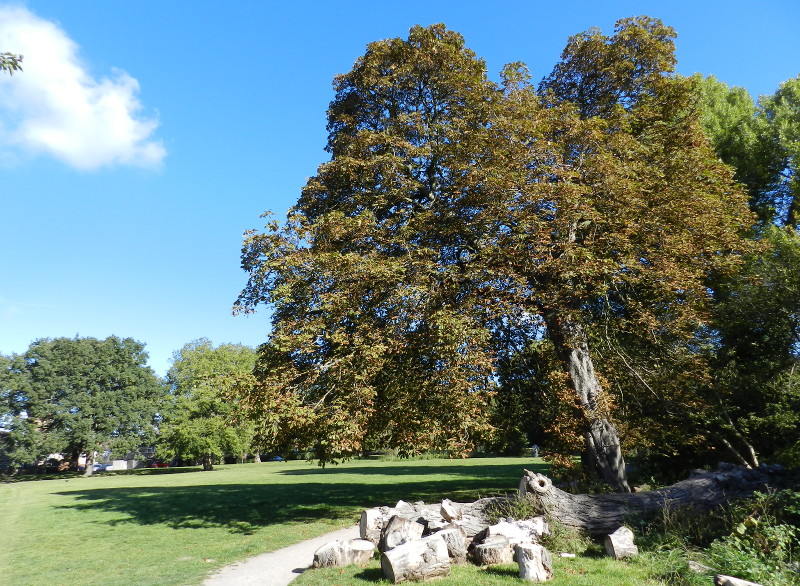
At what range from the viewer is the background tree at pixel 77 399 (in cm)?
4631

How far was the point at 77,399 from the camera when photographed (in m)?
48.2

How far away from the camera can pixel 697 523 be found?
9016 millimetres

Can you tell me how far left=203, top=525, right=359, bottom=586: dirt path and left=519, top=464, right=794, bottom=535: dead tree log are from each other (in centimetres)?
514

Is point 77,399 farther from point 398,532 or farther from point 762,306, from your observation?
point 762,306

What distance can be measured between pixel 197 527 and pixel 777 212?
2816 centimetres

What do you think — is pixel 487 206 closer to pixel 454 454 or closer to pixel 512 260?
pixel 512 260

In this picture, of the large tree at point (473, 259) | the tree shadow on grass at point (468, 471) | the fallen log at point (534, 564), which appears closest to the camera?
the fallen log at point (534, 564)

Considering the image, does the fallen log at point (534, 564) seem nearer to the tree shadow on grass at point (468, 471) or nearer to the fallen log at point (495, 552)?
the fallen log at point (495, 552)

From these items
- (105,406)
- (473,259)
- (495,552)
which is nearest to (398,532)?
(495,552)

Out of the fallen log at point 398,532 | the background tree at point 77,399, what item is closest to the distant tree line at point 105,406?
the background tree at point 77,399

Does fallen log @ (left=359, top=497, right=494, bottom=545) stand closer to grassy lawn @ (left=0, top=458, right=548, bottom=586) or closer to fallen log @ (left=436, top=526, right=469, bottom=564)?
fallen log @ (left=436, top=526, right=469, bottom=564)

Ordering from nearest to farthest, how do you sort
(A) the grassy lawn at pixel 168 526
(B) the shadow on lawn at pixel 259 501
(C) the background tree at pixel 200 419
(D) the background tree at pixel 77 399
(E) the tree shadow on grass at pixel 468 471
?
(A) the grassy lawn at pixel 168 526 < (B) the shadow on lawn at pixel 259 501 < (E) the tree shadow on grass at pixel 468 471 < (C) the background tree at pixel 200 419 < (D) the background tree at pixel 77 399

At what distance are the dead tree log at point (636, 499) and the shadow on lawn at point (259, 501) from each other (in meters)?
7.58

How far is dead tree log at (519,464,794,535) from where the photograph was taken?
9.62 meters
